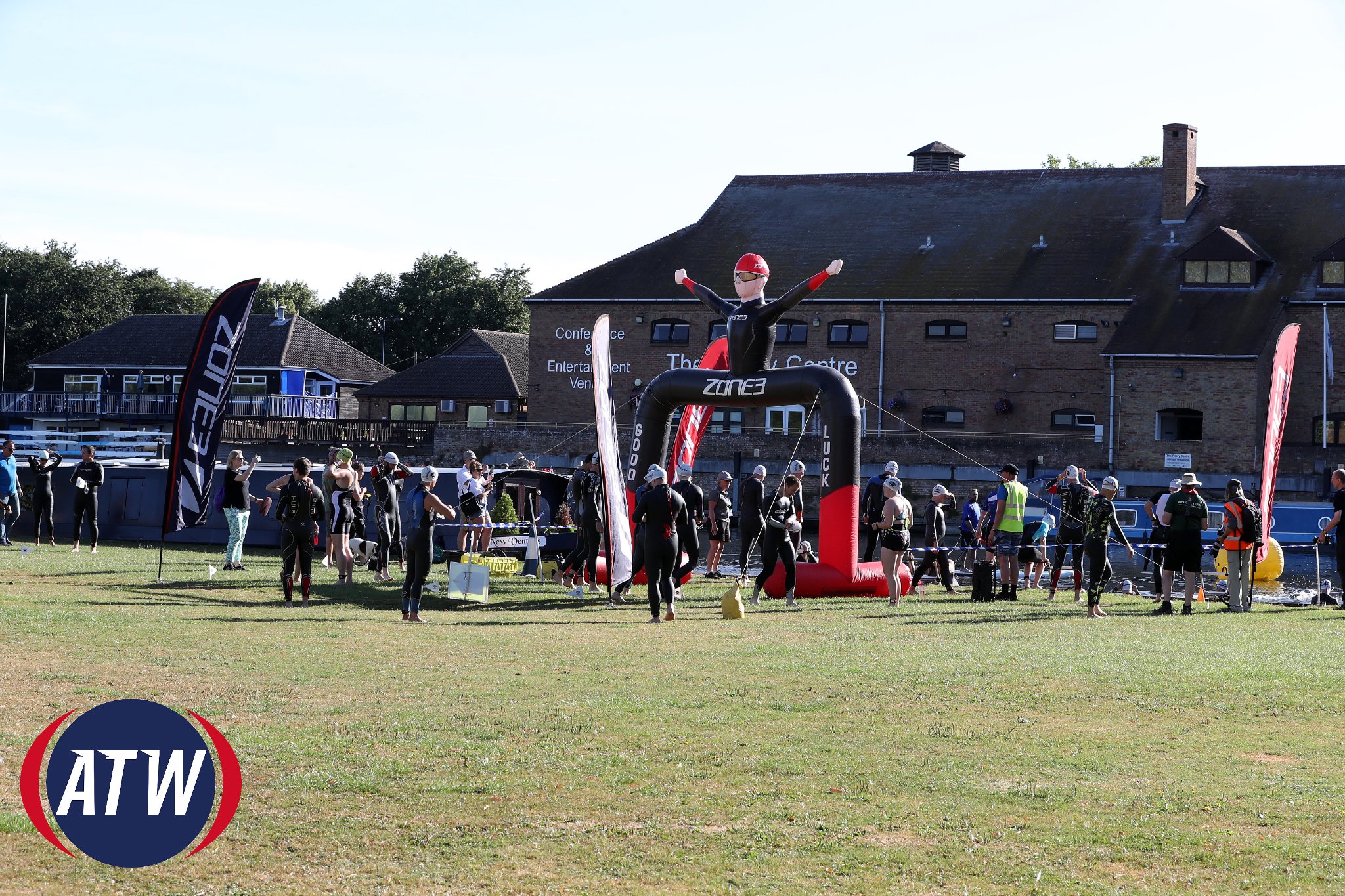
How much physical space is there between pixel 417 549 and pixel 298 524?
1891 mm

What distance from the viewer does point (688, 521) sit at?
17.4 metres

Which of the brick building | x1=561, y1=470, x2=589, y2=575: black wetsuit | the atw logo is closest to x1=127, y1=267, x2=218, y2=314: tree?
the brick building

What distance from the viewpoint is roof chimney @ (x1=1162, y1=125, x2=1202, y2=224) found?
49.7 metres

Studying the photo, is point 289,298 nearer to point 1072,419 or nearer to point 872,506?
point 1072,419

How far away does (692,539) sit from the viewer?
17578 millimetres

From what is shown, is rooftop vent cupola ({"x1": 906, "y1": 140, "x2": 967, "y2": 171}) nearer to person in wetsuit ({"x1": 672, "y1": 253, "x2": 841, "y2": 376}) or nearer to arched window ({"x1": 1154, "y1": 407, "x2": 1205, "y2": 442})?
arched window ({"x1": 1154, "y1": 407, "x2": 1205, "y2": 442})

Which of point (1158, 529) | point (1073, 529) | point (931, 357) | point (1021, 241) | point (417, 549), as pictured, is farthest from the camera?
point (1021, 241)

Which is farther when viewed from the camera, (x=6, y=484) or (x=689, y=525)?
(x=6, y=484)


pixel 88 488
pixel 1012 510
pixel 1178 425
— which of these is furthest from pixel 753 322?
pixel 1178 425

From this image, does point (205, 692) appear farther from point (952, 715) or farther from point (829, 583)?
point (829, 583)

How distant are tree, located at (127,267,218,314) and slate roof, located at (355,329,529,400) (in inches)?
1202

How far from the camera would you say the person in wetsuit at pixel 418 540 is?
15695 millimetres

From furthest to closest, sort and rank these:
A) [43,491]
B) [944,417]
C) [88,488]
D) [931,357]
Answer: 1. [944,417]
2. [931,357]
3. [43,491]
4. [88,488]

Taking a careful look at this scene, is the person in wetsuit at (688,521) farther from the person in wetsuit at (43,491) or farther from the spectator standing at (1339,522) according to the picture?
the person in wetsuit at (43,491)
